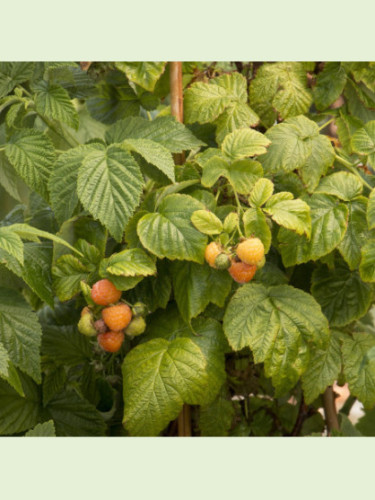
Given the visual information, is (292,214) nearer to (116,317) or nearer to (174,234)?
(174,234)

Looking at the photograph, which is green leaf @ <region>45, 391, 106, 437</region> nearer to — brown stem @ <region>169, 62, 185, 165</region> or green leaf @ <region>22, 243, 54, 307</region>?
green leaf @ <region>22, 243, 54, 307</region>

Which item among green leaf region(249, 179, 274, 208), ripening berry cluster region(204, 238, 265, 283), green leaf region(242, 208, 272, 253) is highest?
green leaf region(249, 179, 274, 208)

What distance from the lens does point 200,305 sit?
2.56 ft

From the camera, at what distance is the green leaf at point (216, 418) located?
916 millimetres

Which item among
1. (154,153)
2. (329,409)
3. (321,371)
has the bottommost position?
(329,409)

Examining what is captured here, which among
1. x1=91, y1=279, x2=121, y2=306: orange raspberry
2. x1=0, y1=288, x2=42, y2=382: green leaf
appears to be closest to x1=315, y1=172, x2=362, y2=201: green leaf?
x1=91, y1=279, x2=121, y2=306: orange raspberry

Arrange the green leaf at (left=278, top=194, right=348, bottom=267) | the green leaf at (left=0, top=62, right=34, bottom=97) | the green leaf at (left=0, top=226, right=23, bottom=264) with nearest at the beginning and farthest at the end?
the green leaf at (left=0, top=226, right=23, bottom=264) < the green leaf at (left=278, top=194, right=348, bottom=267) < the green leaf at (left=0, top=62, right=34, bottom=97)

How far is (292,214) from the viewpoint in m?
0.74

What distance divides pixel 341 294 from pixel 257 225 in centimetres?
23

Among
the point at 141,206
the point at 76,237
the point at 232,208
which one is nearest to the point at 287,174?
the point at 232,208

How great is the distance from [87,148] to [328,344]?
1.46 feet

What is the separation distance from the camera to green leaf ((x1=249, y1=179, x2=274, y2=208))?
2.46 feet

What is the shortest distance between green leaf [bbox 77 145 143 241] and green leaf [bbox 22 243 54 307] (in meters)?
0.15

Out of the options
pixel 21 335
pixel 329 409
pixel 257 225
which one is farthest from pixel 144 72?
pixel 329 409
